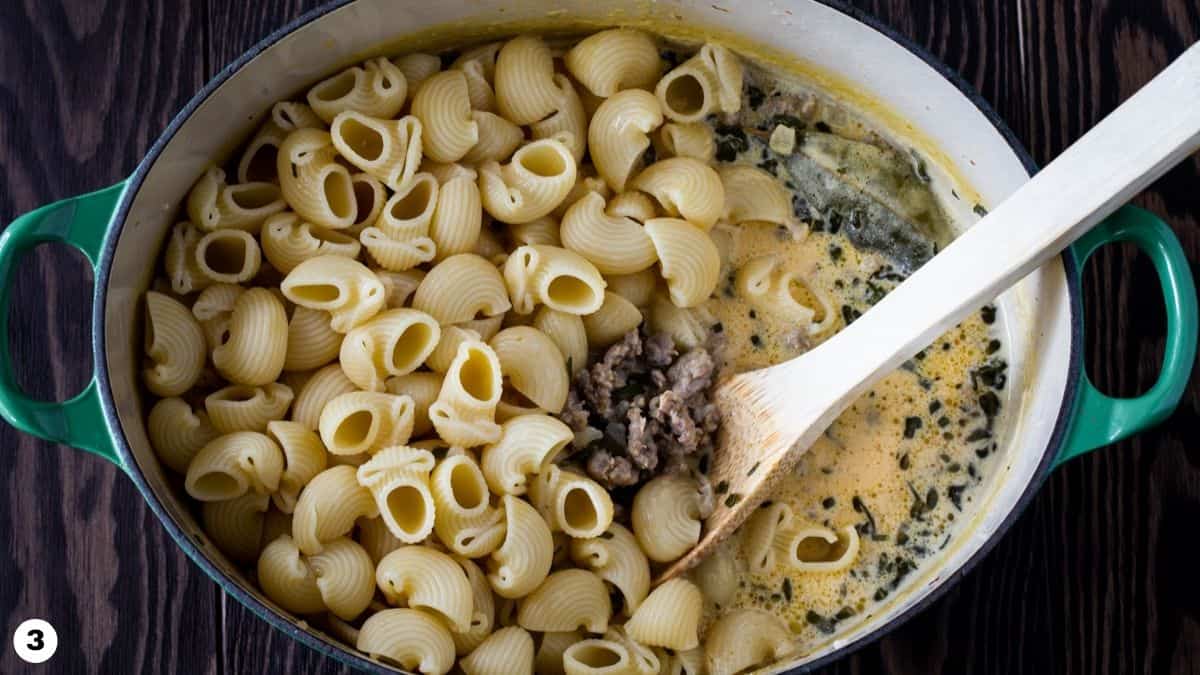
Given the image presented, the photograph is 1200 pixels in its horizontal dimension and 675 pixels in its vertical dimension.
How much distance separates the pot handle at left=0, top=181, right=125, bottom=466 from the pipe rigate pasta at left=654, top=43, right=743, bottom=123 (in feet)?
1.98

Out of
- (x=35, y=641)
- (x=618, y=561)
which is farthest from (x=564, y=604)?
(x=35, y=641)

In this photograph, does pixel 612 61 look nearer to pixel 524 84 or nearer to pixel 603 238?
pixel 524 84

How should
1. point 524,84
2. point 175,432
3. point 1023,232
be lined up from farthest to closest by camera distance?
point 524,84 → point 175,432 → point 1023,232

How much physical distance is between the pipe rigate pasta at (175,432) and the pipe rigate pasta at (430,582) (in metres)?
0.24

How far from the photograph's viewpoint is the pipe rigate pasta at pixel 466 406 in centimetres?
139

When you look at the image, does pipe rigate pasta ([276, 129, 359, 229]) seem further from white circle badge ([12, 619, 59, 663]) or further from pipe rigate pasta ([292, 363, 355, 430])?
white circle badge ([12, 619, 59, 663])

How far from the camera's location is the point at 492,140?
59.6 inches

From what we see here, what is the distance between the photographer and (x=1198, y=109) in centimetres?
122

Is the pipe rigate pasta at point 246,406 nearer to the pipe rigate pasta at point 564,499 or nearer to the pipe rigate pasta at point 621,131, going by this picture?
the pipe rigate pasta at point 564,499

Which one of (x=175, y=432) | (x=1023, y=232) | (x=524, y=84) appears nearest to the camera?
(x=1023, y=232)

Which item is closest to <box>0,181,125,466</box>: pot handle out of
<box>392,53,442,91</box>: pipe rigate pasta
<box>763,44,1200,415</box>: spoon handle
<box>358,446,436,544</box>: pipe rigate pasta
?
<box>358,446,436,544</box>: pipe rigate pasta

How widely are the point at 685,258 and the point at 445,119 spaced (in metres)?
0.30

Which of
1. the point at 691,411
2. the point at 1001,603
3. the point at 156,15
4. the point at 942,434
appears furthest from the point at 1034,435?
the point at 156,15

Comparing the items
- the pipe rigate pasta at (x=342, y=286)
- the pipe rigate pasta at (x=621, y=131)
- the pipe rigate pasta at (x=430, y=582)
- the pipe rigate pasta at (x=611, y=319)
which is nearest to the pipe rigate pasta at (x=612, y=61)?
the pipe rigate pasta at (x=621, y=131)
